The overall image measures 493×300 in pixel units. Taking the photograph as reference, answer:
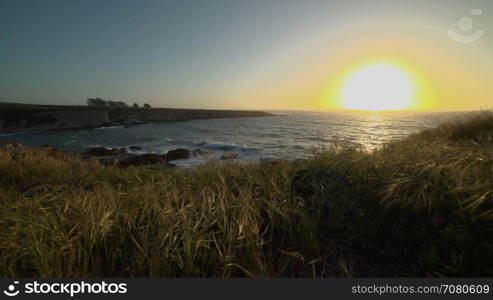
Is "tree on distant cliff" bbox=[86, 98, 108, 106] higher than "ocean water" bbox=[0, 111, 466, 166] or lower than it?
higher

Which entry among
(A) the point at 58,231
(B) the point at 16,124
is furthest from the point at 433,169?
(B) the point at 16,124

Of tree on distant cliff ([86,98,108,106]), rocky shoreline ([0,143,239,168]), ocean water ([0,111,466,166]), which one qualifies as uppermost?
tree on distant cliff ([86,98,108,106])

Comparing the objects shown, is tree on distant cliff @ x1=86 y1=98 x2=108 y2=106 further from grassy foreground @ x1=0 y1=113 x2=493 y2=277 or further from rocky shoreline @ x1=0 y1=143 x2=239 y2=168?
grassy foreground @ x1=0 y1=113 x2=493 y2=277

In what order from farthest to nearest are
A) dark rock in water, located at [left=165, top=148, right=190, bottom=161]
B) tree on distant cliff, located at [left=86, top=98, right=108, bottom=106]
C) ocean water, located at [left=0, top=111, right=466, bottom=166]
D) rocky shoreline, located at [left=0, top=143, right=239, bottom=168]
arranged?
tree on distant cliff, located at [left=86, top=98, right=108, bottom=106] < ocean water, located at [left=0, top=111, right=466, bottom=166] < dark rock in water, located at [left=165, top=148, right=190, bottom=161] < rocky shoreline, located at [left=0, top=143, right=239, bottom=168]

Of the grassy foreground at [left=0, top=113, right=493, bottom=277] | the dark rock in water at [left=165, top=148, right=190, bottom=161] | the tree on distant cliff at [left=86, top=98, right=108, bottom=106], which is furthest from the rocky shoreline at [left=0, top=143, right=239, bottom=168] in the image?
the tree on distant cliff at [left=86, top=98, right=108, bottom=106]

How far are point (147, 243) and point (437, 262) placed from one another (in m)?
2.58

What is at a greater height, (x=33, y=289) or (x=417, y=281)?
(x=417, y=281)

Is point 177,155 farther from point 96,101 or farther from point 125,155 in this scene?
point 96,101

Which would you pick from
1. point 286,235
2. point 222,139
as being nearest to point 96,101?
point 222,139

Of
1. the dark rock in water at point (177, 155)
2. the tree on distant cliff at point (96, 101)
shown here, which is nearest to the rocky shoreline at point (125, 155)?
the dark rock in water at point (177, 155)

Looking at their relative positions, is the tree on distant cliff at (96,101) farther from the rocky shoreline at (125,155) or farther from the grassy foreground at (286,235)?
the grassy foreground at (286,235)

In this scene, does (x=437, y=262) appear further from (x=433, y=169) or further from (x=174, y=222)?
(x=174, y=222)

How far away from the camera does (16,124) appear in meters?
44.6

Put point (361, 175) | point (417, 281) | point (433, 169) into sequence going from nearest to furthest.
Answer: point (417, 281) < point (433, 169) < point (361, 175)
